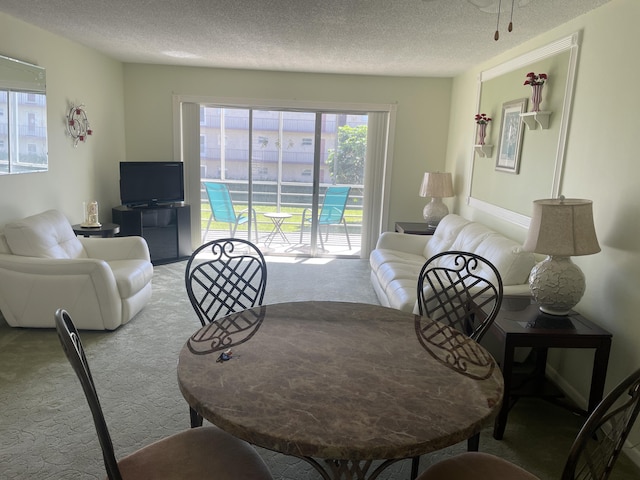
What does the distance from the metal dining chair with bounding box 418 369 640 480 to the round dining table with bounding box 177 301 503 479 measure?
0.23 m

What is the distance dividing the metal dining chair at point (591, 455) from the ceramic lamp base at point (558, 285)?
1.31m

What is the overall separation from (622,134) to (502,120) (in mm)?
1762

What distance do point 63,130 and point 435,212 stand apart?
3.90m

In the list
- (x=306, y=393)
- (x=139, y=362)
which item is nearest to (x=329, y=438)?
(x=306, y=393)

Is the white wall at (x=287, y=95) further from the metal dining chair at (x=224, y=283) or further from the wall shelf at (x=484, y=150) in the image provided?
the metal dining chair at (x=224, y=283)

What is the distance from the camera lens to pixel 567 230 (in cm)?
253

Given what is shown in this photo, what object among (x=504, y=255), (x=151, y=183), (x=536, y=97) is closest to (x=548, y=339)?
(x=504, y=255)

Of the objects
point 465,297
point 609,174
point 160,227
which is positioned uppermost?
point 609,174

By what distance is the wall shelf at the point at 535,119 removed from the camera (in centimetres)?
348

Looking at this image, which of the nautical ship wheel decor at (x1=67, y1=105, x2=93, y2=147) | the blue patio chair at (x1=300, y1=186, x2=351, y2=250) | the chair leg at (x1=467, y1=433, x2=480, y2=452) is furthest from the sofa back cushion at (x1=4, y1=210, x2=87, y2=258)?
the chair leg at (x1=467, y1=433, x2=480, y2=452)

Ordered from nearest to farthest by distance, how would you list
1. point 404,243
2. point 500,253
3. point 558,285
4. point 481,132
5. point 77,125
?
point 558,285 → point 500,253 → point 481,132 → point 77,125 → point 404,243

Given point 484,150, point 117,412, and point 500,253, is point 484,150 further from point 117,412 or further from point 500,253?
point 117,412

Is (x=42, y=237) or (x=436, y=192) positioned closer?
(x=42, y=237)

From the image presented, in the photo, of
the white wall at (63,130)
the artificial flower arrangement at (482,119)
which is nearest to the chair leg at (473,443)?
the artificial flower arrangement at (482,119)
